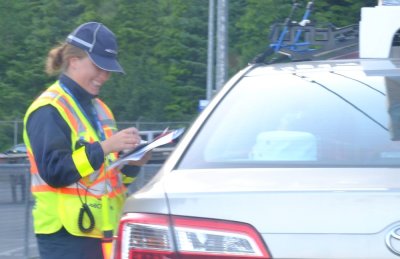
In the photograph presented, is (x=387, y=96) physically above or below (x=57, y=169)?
above

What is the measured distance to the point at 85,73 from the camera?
4.37 metres

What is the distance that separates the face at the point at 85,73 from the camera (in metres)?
4.36

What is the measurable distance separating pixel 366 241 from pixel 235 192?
1.34 feet

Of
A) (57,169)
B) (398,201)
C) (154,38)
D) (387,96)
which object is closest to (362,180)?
(398,201)

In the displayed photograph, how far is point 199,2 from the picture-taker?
148 feet

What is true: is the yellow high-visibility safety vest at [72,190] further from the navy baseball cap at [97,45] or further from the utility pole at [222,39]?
the utility pole at [222,39]

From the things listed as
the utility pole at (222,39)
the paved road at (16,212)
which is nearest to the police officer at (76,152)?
the paved road at (16,212)

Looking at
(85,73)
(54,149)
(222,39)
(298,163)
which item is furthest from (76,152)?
(222,39)

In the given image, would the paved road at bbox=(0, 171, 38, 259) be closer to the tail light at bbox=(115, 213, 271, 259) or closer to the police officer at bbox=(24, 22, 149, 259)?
the police officer at bbox=(24, 22, 149, 259)

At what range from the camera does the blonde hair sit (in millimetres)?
4379

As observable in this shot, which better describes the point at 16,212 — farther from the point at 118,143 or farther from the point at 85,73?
the point at 118,143

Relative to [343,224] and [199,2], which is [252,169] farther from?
[199,2]

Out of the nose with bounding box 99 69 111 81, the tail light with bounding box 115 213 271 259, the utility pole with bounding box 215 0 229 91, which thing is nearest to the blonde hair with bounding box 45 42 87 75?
the nose with bounding box 99 69 111 81

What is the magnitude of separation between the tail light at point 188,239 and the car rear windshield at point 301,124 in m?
0.43
